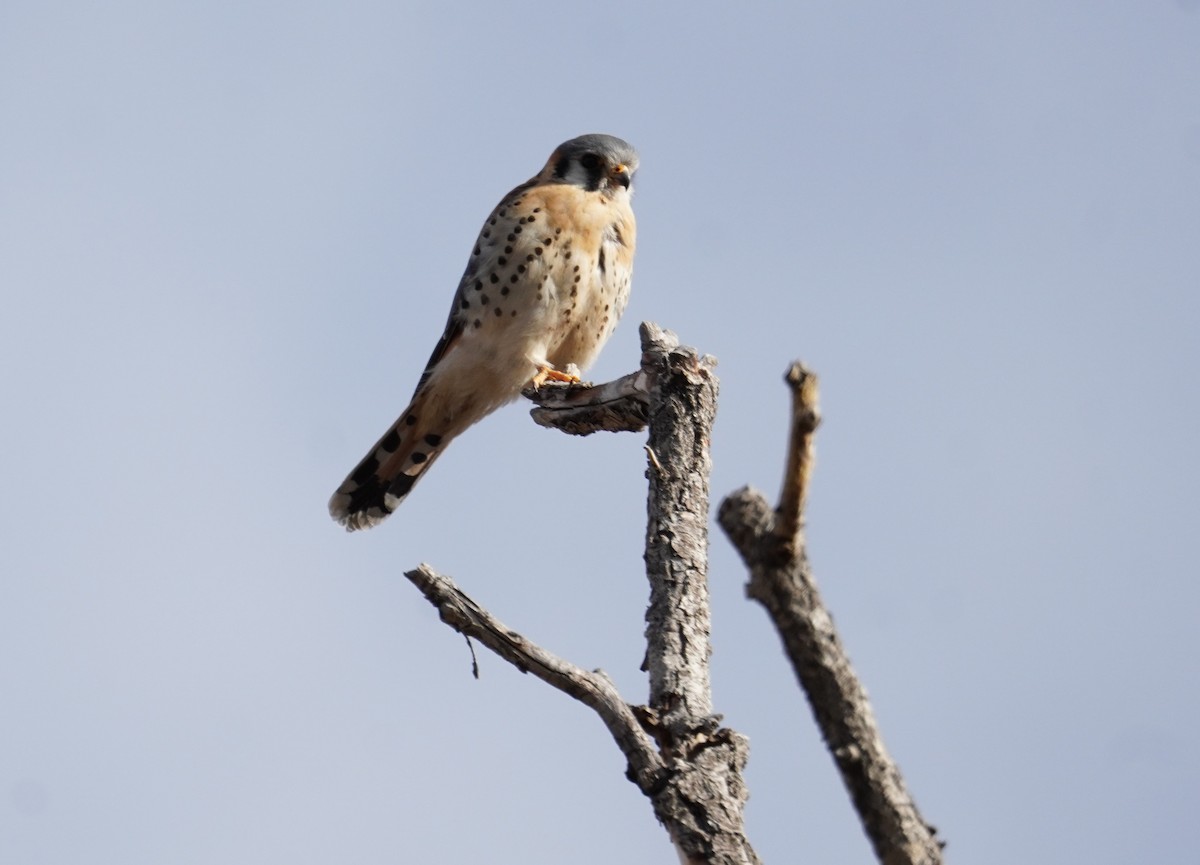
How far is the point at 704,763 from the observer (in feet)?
10.7

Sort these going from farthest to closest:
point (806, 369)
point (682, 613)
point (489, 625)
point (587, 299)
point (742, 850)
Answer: point (587, 299), point (682, 613), point (489, 625), point (742, 850), point (806, 369)

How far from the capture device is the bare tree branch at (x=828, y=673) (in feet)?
6.89

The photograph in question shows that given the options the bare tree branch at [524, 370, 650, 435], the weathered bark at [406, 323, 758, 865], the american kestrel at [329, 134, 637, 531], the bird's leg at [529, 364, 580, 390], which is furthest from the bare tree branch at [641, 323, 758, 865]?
the american kestrel at [329, 134, 637, 531]

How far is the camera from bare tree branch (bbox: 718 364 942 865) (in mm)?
2102

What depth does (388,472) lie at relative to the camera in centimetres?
647

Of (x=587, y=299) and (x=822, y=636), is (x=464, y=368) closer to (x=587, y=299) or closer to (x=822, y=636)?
(x=587, y=299)

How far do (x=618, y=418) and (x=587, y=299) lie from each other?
153cm

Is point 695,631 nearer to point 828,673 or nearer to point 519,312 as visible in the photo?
point 828,673

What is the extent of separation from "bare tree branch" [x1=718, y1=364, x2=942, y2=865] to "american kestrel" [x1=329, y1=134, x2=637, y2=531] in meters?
4.08

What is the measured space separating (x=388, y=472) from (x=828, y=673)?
4.53 m

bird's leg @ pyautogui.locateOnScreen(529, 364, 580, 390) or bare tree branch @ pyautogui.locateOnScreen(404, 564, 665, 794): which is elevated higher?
bird's leg @ pyautogui.locateOnScreen(529, 364, 580, 390)

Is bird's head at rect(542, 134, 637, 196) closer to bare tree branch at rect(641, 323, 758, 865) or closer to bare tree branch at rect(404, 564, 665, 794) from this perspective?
bare tree branch at rect(641, 323, 758, 865)

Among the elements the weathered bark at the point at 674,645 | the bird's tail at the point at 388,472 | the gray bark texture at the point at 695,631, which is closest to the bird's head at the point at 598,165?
the bird's tail at the point at 388,472

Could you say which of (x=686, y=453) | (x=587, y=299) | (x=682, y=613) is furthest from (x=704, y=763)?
(x=587, y=299)
